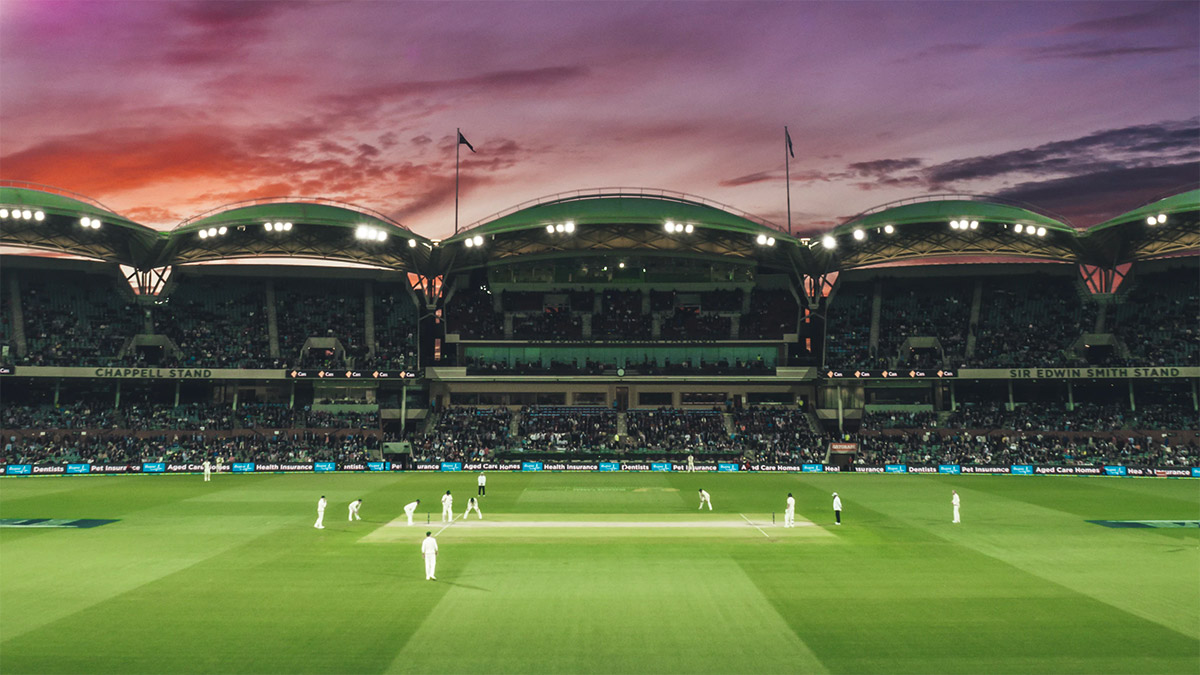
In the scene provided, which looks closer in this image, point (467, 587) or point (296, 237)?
point (467, 587)

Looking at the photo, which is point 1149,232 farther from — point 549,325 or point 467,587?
point 467,587

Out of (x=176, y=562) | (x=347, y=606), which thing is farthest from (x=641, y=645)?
(x=176, y=562)

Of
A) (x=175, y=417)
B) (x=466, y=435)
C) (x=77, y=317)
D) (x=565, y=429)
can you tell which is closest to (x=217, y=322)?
(x=175, y=417)

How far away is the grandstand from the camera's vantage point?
5291cm

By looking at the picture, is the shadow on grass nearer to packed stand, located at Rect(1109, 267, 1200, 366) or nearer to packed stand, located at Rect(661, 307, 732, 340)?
packed stand, located at Rect(661, 307, 732, 340)

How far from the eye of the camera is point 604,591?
Answer: 17.9 meters

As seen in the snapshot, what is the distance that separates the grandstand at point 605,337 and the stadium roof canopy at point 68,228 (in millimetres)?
199

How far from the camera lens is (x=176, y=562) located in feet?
69.9

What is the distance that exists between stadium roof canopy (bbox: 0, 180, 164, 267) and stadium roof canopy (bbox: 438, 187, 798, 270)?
74.9 feet

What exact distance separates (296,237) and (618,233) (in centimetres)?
2501

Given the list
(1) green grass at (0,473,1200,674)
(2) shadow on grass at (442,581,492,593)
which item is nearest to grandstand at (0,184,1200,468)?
(1) green grass at (0,473,1200,674)

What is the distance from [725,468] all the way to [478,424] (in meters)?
21.3

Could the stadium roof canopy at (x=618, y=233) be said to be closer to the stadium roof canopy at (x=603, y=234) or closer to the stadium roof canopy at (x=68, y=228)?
the stadium roof canopy at (x=603, y=234)

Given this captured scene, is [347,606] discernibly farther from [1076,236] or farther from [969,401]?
[969,401]
